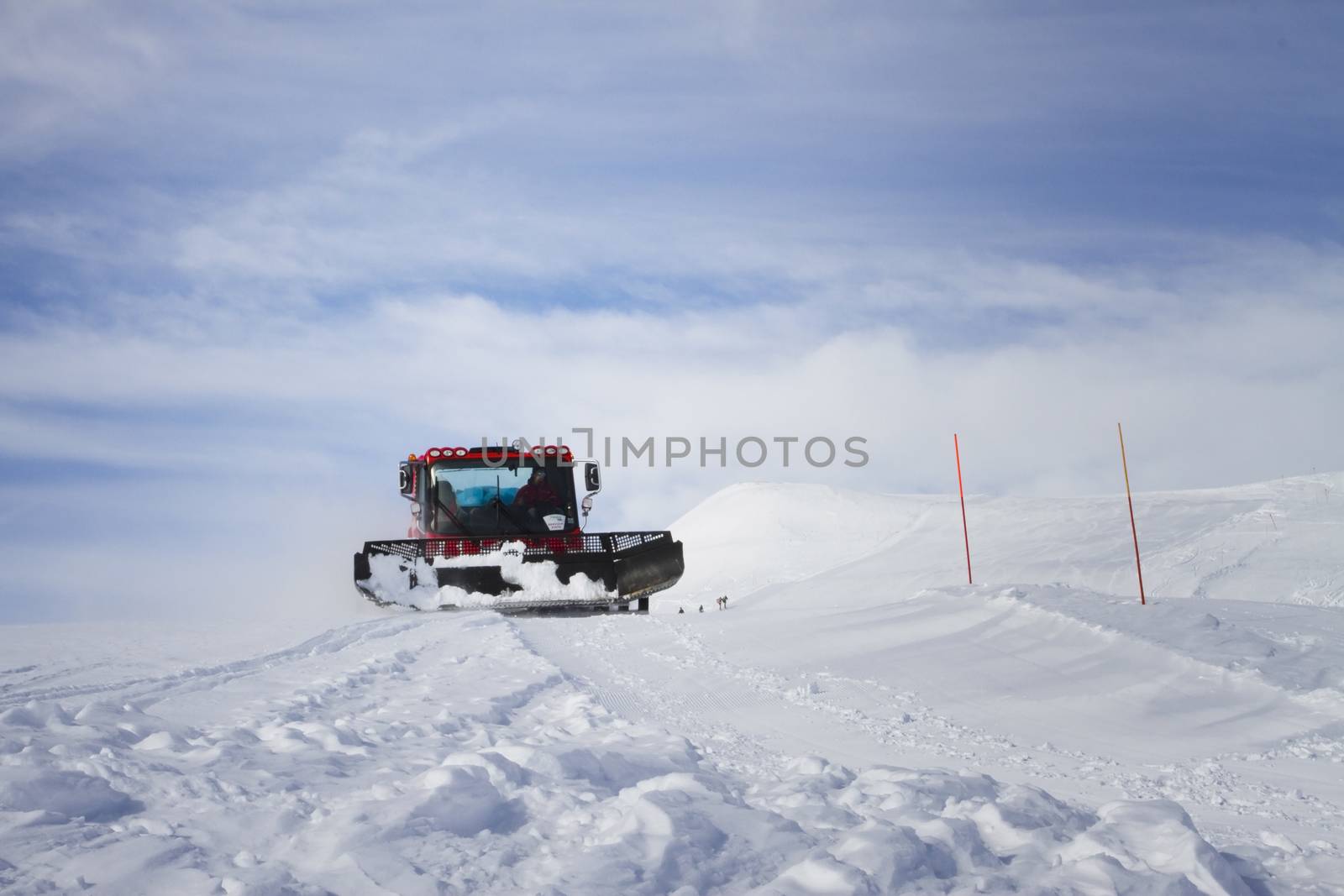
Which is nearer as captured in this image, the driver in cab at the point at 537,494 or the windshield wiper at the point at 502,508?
the windshield wiper at the point at 502,508

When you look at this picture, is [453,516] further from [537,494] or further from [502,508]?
[537,494]

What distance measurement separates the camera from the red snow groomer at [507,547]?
12.2 meters

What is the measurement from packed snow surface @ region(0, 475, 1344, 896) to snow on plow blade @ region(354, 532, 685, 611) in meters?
1.36

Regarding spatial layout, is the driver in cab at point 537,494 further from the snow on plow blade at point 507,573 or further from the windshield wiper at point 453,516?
the windshield wiper at point 453,516

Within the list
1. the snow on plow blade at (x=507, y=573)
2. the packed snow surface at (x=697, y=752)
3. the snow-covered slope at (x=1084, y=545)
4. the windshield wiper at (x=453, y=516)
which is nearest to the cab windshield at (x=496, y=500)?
the windshield wiper at (x=453, y=516)

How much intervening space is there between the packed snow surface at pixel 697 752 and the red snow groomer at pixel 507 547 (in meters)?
1.44

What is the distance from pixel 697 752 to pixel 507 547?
877cm

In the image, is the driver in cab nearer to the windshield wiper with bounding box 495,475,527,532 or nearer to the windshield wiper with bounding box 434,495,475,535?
the windshield wiper with bounding box 495,475,527,532

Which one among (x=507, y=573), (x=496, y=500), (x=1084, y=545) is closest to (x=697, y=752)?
(x=507, y=573)

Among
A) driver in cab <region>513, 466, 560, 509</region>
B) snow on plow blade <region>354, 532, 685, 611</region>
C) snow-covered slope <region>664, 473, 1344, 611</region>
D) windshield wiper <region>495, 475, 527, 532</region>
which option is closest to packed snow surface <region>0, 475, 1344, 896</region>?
snow on plow blade <region>354, 532, 685, 611</region>

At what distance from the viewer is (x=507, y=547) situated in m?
12.6

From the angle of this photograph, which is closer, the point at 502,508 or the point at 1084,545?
the point at 502,508

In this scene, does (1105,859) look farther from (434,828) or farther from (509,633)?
(509,633)

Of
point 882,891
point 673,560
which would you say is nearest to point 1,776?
point 882,891
